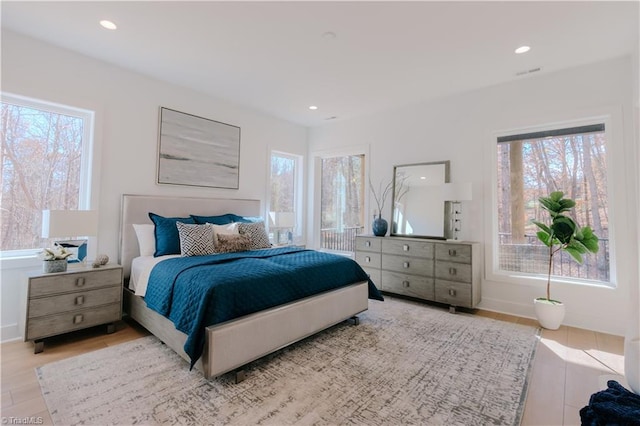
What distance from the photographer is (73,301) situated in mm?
2600

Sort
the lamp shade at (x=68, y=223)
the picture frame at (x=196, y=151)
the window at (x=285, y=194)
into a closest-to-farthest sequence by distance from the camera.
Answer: the lamp shade at (x=68, y=223)
the picture frame at (x=196, y=151)
the window at (x=285, y=194)

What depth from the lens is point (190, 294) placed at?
6.95 ft

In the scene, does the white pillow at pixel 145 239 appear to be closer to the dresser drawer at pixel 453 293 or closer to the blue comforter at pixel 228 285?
the blue comforter at pixel 228 285


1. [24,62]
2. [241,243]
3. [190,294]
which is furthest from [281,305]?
[24,62]

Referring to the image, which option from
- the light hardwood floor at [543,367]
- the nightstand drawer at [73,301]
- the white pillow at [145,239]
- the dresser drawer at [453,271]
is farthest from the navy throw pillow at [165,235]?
the dresser drawer at [453,271]

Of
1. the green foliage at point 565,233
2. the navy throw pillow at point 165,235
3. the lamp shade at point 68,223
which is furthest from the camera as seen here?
the navy throw pillow at point 165,235

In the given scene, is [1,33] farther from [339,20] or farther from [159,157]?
[339,20]

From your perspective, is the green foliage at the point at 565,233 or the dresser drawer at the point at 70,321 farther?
the green foliage at the point at 565,233

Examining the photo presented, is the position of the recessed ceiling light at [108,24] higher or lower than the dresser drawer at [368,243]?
higher

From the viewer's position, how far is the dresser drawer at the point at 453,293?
11.4ft

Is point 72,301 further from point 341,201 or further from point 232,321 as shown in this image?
point 341,201

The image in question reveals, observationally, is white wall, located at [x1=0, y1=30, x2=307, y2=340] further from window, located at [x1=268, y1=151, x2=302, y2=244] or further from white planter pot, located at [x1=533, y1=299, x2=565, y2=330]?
white planter pot, located at [x1=533, y1=299, x2=565, y2=330]

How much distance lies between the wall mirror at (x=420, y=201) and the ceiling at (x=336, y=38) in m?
1.13

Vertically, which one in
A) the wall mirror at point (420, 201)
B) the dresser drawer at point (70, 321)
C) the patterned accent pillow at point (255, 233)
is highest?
the wall mirror at point (420, 201)
